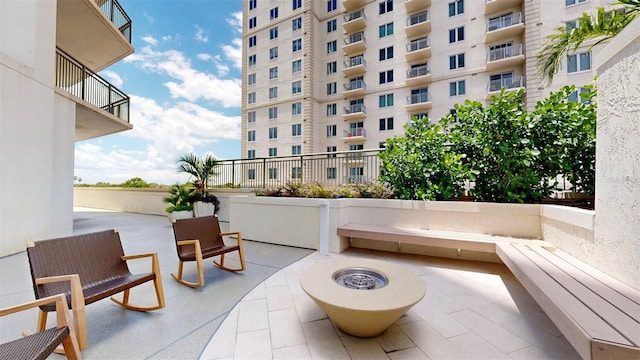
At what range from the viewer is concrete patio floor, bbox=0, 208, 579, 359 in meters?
2.02

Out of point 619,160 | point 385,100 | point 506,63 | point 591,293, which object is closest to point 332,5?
point 385,100

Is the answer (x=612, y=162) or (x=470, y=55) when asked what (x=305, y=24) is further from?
(x=612, y=162)

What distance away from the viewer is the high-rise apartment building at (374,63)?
15.2 meters

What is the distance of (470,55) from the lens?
16656 mm

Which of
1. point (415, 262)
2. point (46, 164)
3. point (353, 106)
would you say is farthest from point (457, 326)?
point (353, 106)

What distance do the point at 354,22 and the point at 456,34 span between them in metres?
7.83

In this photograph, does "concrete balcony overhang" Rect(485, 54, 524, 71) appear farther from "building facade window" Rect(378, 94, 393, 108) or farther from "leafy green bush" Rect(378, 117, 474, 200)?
"leafy green bush" Rect(378, 117, 474, 200)

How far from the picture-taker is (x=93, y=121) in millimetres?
8141

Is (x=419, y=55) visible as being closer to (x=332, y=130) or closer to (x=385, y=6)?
(x=385, y=6)

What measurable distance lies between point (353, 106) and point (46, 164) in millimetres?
18721

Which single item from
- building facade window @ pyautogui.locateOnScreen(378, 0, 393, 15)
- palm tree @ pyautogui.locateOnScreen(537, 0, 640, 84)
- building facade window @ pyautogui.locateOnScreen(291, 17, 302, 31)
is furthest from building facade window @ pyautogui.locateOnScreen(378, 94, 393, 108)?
palm tree @ pyautogui.locateOnScreen(537, 0, 640, 84)

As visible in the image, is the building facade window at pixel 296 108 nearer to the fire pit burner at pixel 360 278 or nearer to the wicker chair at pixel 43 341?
the fire pit burner at pixel 360 278

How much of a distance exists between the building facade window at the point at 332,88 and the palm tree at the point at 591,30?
57.4ft

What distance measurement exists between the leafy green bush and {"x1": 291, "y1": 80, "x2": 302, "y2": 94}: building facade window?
18.0 m
